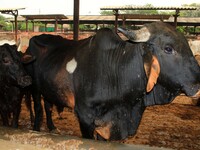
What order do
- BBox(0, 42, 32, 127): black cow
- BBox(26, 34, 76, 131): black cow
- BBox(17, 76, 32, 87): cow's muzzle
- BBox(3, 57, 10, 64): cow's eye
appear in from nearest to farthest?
1. BBox(26, 34, 76, 131): black cow
2. BBox(17, 76, 32, 87): cow's muzzle
3. BBox(0, 42, 32, 127): black cow
4. BBox(3, 57, 10, 64): cow's eye

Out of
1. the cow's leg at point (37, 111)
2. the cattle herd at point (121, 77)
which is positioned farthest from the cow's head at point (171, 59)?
the cow's leg at point (37, 111)

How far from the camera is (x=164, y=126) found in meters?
5.49

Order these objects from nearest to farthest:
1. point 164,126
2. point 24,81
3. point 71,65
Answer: point 71,65 → point 24,81 → point 164,126

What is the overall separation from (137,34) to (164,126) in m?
2.83

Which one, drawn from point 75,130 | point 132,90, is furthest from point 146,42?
point 75,130

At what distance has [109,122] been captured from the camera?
11.2 feet

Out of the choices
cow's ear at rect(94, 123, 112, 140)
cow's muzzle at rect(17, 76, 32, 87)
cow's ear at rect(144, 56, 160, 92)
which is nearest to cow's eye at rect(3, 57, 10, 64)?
cow's muzzle at rect(17, 76, 32, 87)

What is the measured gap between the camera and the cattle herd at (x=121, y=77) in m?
3.07

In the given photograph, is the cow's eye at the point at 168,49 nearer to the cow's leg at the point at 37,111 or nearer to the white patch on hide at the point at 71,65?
the white patch on hide at the point at 71,65

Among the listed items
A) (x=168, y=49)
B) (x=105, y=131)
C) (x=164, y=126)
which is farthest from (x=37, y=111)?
(x=168, y=49)

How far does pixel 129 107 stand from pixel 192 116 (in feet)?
10.9

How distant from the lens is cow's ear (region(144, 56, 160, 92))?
309cm

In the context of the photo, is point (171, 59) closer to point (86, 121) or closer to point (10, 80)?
point (86, 121)

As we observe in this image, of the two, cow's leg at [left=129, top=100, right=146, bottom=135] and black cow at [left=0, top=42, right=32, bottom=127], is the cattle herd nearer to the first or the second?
cow's leg at [left=129, top=100, right=146, bottom=135]
